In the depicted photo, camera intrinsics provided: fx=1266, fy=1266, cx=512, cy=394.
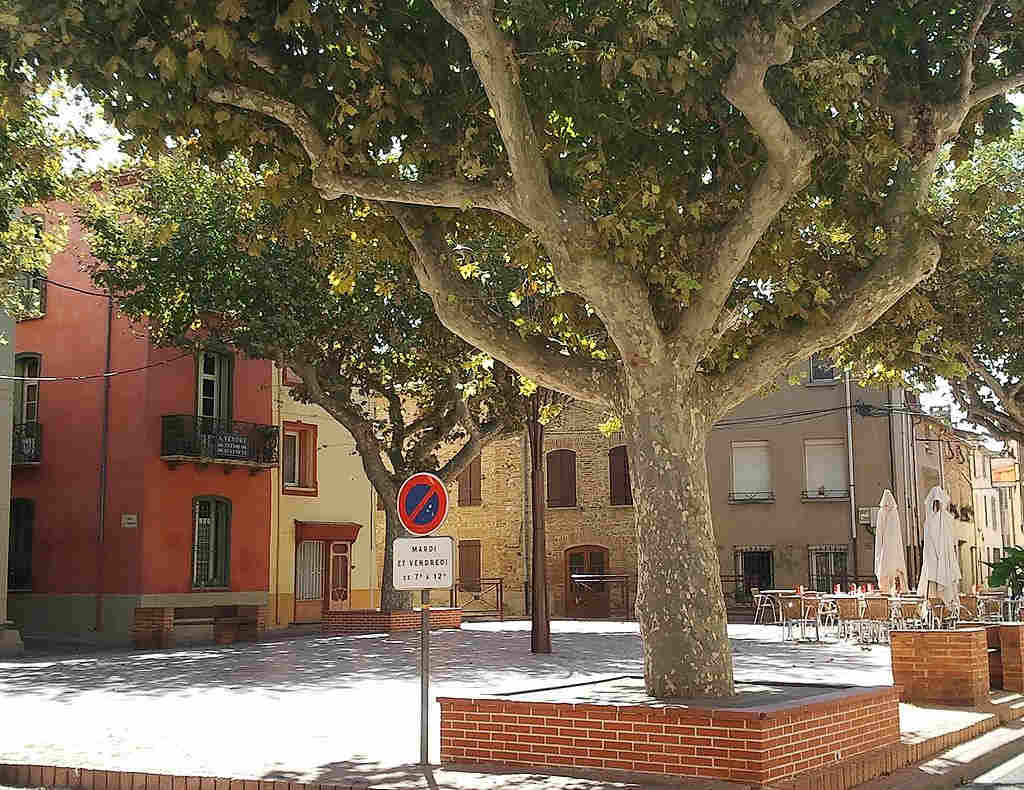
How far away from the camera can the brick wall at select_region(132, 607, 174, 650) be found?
28016mm

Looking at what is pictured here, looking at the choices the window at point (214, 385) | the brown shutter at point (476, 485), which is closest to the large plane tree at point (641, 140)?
the window at point (214, 385)

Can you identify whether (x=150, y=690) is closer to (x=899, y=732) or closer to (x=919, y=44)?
(x=899, y=732)

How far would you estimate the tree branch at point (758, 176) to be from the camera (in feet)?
30.1

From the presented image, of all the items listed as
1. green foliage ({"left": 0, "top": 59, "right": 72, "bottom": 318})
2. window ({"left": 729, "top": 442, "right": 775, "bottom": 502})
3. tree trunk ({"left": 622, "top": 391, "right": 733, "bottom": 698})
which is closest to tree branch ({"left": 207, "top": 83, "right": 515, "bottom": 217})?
tree trunk ({"left": 622, "top": 391, "right": 733, "bottom": 698})

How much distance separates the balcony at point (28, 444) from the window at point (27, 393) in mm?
302

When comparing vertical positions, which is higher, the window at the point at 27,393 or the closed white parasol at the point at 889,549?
the window at the point at 27,393

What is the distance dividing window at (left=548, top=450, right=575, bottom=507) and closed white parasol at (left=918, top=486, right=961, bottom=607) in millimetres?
20810

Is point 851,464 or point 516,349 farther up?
point 851,464

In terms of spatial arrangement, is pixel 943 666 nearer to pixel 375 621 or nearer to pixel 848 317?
pixel 848 317

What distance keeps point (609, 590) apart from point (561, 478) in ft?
13.9

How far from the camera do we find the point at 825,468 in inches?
1574

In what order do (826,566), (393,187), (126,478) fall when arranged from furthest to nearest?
(826,566)
(126,478)
(393,187)

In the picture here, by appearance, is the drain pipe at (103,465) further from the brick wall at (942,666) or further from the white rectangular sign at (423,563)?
the white rectangular sign at (423,563)

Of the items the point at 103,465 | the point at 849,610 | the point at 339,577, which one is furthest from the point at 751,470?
the point at 103,465
